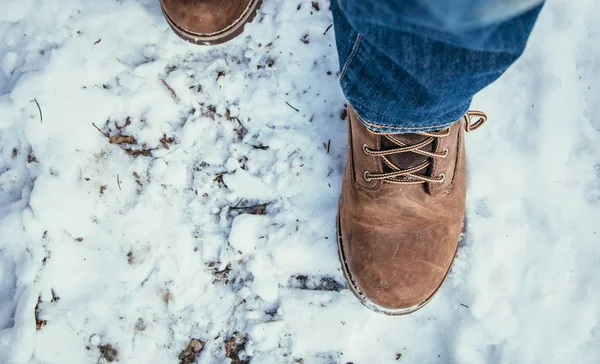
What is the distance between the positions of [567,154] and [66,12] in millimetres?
1511

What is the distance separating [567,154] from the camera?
1.28m

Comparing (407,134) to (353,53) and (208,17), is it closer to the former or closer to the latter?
(353,53)

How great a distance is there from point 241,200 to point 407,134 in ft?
1.81

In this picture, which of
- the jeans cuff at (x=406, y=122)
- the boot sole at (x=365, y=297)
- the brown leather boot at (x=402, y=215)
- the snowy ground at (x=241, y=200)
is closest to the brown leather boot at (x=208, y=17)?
the snowy ground at (x=241, y=200)

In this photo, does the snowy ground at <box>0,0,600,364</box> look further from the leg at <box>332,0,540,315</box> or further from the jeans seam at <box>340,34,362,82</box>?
the jeans seam at <box>340,34,362,82</box>

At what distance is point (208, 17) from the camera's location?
4.19ft

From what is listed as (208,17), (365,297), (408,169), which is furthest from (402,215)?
(208,17)

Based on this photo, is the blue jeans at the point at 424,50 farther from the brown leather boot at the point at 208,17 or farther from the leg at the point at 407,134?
the brown leather boot at the point at 208,17

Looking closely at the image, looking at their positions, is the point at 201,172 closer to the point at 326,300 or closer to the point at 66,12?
the point at 326,300

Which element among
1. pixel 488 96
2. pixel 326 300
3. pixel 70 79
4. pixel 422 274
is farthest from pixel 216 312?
pixel 488 96

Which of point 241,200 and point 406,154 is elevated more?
point 406,154

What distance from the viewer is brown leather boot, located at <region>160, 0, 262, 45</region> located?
1263 millimetres

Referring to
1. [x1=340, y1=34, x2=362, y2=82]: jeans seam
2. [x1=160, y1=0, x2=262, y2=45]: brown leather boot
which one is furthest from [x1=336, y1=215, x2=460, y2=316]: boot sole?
[x1=160, y1=0, x2=262, y2=45]: brown leather boot

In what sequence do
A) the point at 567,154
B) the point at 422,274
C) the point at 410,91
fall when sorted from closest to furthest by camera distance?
the point at 410,91 < the point at 422,274 < the point at 567,154
